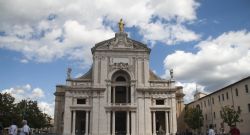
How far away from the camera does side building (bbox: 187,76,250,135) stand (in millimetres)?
46438

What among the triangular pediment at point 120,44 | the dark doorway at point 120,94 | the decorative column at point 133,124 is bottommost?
the decorative column at point 133,124

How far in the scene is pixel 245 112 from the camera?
4678 centimetres

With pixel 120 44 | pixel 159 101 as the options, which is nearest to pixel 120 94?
pixel 159 101

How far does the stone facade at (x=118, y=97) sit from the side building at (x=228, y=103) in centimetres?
857

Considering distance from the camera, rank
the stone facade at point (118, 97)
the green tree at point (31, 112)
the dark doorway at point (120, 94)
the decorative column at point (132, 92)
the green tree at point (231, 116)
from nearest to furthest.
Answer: the green tree at point (231, 116), the stone facade at point (118, 97), the decorative column at point (132, 92), the dark doorway at point (120, 94), the green tree at point (31, 112)

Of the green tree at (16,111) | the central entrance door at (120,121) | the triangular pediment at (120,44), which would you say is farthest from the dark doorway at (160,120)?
the green tree at (16,111)

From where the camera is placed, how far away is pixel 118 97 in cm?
5838

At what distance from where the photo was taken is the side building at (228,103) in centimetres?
4644

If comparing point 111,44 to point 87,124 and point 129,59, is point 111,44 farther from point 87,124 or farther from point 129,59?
point 87,124

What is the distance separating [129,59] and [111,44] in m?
4.75

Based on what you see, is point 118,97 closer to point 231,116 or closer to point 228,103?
point 228,103

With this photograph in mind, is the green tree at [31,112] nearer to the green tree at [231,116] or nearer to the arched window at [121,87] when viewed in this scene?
the arched window at [121,87]

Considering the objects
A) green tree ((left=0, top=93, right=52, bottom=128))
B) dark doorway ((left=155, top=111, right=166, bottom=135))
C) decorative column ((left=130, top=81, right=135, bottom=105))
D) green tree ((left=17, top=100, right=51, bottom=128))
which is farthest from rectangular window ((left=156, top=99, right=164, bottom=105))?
green tree ((left=17, top=100, right=51, bottom=128))

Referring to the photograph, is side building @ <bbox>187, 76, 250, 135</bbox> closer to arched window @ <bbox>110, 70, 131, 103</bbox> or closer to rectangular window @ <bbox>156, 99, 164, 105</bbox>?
rectangular window @ <bbox>156, 99, 164, 105</bbox>
